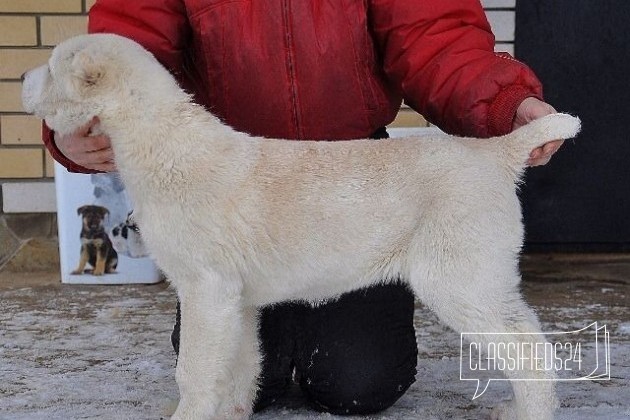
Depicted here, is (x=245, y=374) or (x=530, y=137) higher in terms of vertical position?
(x=530, y=137)

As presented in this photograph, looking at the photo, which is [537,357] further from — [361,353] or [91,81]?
[91,81]

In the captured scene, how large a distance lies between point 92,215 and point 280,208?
256 centimetres

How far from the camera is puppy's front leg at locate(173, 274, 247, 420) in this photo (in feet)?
8.13

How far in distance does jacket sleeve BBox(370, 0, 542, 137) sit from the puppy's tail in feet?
0.68

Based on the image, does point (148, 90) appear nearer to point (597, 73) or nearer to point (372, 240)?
point (372, 240)

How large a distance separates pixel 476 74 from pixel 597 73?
9.18 feet

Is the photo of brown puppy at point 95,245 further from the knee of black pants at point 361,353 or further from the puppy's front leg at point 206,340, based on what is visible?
the puppy's front leg at point 206,340

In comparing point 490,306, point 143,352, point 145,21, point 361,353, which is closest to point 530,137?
point 490,306

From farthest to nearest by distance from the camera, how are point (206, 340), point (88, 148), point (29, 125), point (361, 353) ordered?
point (29, 125) → point (361, 353) → point (88, 148) → point (206, 340)

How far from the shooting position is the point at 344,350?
311 centimetres

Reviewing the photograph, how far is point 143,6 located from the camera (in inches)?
119

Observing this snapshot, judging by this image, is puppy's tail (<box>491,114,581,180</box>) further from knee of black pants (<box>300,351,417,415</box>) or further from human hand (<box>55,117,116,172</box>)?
human hand (<box>55,117,116,172</box>)

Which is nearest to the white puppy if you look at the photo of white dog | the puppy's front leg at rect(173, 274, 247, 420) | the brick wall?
the puppy's front leg at rect(173, 274, 247, 420)

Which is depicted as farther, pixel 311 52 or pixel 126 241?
pixel 126 241
